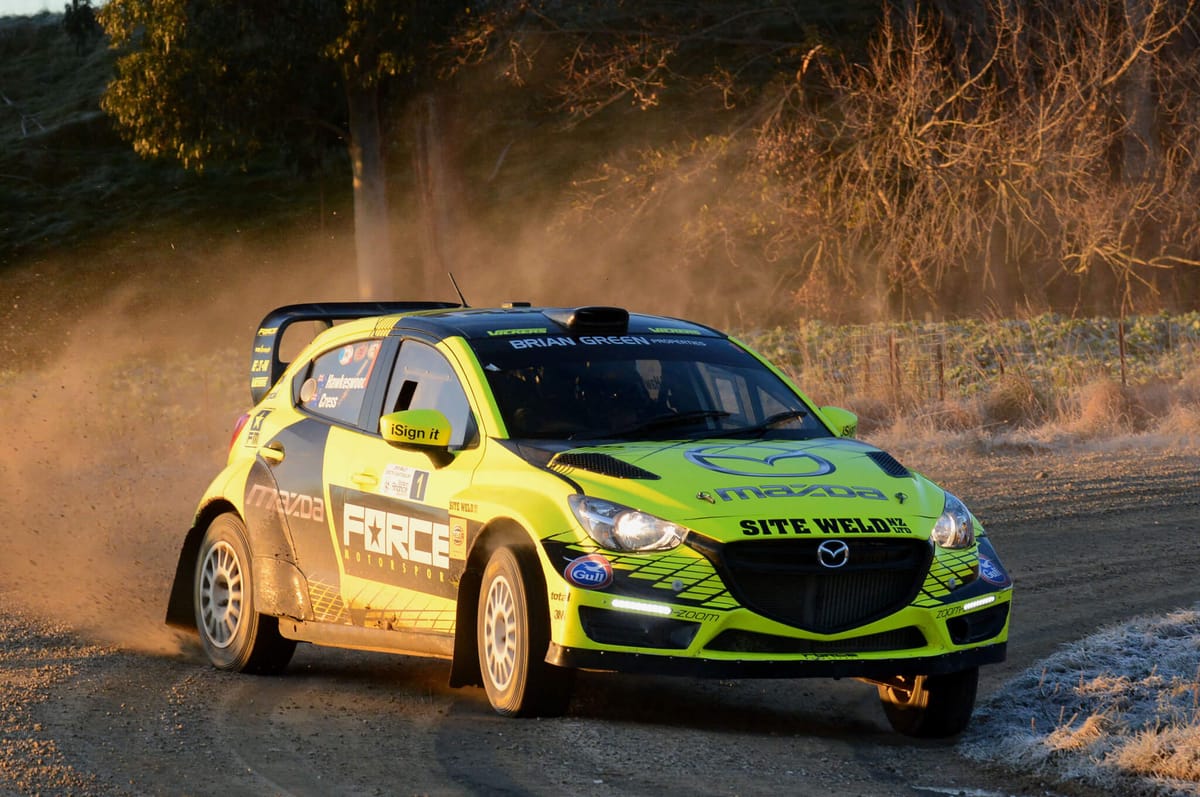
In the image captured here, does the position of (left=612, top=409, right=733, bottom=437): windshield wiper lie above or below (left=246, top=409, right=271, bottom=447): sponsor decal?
above

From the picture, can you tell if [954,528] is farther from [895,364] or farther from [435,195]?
[435,195]

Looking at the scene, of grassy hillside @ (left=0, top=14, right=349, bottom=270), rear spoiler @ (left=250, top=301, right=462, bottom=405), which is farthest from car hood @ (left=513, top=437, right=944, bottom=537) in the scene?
grassy hillside @ (left=0, top=14, right=349, bottom=270)

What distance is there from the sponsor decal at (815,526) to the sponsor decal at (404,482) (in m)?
1.64

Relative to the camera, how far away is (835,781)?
20.6ft

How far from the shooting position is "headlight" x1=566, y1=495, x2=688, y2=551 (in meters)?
6.70

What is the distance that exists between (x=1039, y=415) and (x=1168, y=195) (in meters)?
9.83

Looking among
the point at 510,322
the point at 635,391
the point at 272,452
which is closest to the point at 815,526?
the point at 635,391

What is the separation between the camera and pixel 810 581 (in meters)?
6.71

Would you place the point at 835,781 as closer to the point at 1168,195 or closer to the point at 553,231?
the point at 1168,195

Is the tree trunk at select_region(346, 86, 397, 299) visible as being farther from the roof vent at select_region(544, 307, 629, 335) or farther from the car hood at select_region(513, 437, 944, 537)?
the car hood at select_region(513, 437, 944, 537)

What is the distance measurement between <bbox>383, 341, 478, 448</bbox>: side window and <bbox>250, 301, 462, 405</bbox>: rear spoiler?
37.5 inches

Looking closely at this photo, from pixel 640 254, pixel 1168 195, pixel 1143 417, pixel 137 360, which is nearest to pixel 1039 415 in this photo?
pixel 1143 417

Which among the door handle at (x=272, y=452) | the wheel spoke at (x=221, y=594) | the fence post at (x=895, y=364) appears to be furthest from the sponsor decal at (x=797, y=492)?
the fence post at (x=895, y=364)

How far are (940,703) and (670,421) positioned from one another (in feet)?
5.25
